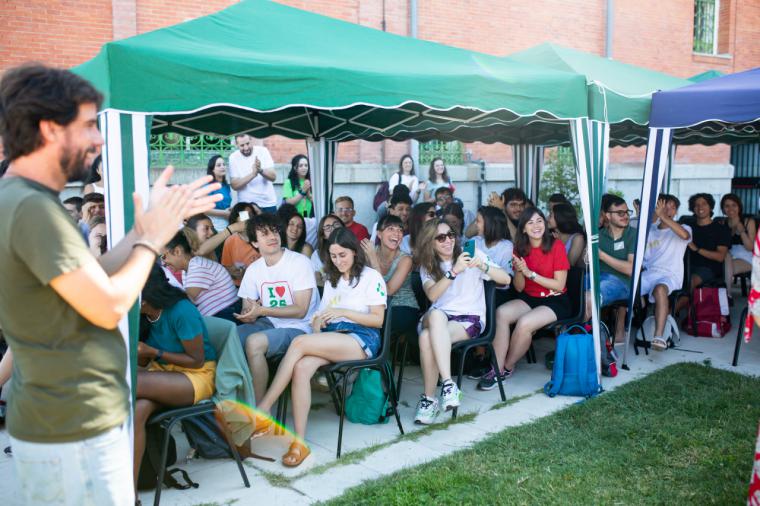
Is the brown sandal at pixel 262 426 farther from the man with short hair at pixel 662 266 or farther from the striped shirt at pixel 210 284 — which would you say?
the man with short hair at pixel 662 266

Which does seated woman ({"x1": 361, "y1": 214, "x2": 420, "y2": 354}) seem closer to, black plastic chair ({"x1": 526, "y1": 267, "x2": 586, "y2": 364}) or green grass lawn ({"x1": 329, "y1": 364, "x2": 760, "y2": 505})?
black plastic chair ({"x1": 526, "y1": 267, "x2": 586, "y2": 364})

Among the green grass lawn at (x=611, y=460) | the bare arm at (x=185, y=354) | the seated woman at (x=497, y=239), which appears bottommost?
the green grass lawn at (x=611, y=460)

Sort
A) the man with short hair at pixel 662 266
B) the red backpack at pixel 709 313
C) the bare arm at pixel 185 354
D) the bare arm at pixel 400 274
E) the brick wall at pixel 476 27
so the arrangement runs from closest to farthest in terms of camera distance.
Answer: the bare arm at pixel 185 354 → the bare arm at pixel 400 274 → the man with short hair at pixel 662 266 → the red backpack at pixel 709 313 → the brick wall at pixel 476 27

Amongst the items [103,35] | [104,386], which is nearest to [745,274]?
[104,386]

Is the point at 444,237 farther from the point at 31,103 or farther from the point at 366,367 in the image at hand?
the point at 31,103

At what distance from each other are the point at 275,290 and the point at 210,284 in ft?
1.88

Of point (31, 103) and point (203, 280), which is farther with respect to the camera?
point (203, 280)

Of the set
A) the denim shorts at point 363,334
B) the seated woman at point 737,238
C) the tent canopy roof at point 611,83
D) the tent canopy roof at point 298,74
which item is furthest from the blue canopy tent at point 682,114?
the denim shorts at point 363,334

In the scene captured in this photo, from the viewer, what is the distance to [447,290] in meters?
4.93

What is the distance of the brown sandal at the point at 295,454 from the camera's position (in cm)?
386

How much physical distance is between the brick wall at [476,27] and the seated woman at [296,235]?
2903mm

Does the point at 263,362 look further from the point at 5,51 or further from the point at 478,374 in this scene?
the point at 5,51

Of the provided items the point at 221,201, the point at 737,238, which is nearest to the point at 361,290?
the point at 221,201

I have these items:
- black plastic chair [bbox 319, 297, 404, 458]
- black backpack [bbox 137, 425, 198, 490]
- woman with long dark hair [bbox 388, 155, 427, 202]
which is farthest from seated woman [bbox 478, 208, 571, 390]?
woman with long dark hair [bbox 388, 155, 427, 202]
